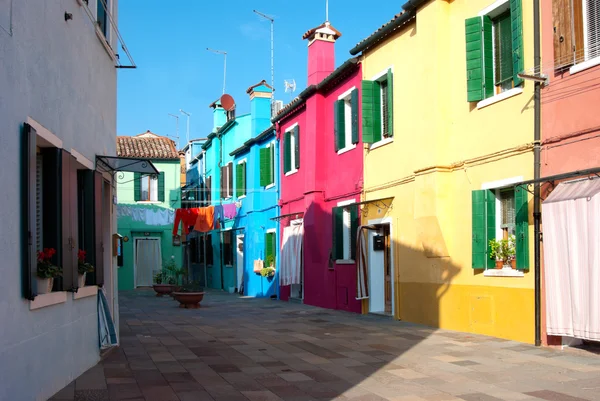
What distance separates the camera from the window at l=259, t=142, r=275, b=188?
974 inches

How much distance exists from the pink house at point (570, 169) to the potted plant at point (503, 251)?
1077 millimetres

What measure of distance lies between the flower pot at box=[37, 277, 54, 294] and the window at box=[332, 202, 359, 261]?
38.4ft

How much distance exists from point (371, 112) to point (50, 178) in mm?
10090

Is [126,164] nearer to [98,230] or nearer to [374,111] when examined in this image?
[98,230]

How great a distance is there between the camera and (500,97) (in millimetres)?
11711

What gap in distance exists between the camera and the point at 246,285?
88.5 feet

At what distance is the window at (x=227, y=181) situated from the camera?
3006 cm

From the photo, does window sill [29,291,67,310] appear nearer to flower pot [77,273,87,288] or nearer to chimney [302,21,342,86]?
flower pot [77,273,87,288]

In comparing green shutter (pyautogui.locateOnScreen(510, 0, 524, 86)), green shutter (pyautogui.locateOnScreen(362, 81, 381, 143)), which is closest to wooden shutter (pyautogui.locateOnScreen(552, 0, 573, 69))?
green shutter (pyautogui.locateOnScreen(510, 0, 524, 86))

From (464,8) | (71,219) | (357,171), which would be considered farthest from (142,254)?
(71,219)

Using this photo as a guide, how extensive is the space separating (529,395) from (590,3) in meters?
6.01

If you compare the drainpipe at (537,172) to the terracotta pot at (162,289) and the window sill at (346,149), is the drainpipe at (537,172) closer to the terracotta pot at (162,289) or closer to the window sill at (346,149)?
the window sill at (346,149)

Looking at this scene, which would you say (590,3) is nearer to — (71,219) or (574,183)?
(574,183)

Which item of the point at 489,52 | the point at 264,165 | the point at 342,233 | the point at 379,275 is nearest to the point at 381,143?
the point at 342,233
